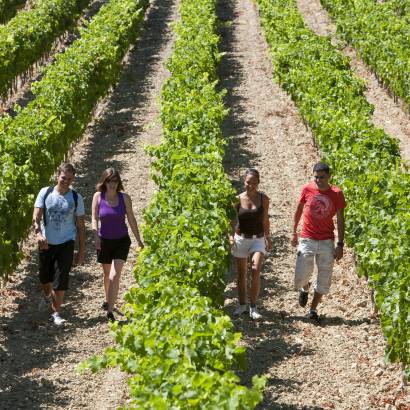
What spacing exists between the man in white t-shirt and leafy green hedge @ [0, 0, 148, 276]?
36.9 inches

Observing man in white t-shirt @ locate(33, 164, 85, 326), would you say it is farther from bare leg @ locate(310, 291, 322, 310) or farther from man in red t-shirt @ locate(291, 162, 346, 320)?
bare leg @ locate(310, 291, 322, 310)

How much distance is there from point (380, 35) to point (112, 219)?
1507 cm

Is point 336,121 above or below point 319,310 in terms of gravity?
above

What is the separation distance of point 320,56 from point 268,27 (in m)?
6.45

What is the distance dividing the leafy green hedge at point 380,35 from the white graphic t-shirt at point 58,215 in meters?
11.1

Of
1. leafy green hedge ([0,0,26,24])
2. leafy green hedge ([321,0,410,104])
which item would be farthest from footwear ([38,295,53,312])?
leafy green hedge ([0,0,26,24])

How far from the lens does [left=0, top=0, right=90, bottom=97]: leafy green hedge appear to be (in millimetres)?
20516

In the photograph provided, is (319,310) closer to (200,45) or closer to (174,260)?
(174,260)

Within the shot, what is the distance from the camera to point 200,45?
20.2m

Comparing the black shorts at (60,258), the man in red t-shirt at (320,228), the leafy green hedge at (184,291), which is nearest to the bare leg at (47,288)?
the black shorts at (60,258)

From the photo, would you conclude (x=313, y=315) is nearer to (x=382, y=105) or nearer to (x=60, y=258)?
(x=60, y=258)

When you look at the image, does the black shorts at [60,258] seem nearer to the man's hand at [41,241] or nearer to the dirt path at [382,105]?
the man's hand at [41,241]

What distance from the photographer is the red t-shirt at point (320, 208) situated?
9391 mm

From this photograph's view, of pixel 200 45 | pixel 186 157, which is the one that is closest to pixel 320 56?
pixel 200 45
